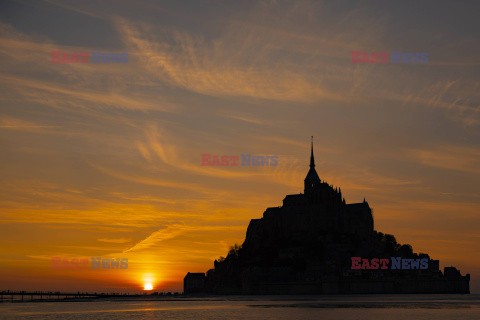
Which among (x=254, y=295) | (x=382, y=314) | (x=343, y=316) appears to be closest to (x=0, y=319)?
(x=343, y=316)

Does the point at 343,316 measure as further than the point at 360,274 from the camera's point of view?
No

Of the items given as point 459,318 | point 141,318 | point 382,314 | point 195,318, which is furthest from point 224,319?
point 459,318

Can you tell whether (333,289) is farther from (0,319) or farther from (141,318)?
(0,319)

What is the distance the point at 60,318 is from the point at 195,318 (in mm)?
23000

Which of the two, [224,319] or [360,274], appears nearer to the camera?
[224,319]

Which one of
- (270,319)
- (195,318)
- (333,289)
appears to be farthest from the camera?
(333,289)

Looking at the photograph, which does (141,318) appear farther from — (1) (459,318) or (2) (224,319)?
(1) (459,318)

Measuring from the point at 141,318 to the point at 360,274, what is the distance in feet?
380

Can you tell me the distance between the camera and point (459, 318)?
3538 inches

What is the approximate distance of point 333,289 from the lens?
19500cm

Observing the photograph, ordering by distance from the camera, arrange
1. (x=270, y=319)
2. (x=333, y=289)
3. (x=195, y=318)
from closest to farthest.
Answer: (x=270, y=319) → (x=195, y=318) → (x=333, y=289)

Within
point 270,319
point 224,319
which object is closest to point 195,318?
point 224,319

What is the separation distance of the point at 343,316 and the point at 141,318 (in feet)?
106

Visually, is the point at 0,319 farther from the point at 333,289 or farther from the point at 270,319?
the point at 333,289
